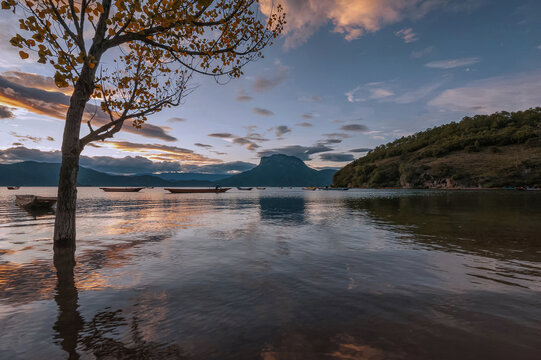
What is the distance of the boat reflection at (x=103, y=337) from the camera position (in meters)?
3.81

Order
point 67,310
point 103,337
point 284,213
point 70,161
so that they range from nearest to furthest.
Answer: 1. point 103,337
2. point 67,310
3. point 70,161
4. point 284,213

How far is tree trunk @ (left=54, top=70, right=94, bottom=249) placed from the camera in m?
10.2

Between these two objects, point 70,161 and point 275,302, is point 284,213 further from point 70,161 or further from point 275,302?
point 275,302

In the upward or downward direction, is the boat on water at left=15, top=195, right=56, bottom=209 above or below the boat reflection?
above

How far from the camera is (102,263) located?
9375 mm

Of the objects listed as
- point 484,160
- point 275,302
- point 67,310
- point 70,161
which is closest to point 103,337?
point 67,310

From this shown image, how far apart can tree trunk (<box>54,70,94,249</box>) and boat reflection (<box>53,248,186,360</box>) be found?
6.59m

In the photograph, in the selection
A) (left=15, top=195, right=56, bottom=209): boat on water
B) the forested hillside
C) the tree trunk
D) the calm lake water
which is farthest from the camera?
the forested hillside

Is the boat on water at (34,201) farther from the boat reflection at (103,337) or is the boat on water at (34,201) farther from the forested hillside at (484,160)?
the forested hillside at (484,160)

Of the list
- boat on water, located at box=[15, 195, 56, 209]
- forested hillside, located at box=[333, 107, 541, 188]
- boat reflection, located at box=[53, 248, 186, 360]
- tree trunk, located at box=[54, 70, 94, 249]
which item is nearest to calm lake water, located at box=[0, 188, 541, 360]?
boat reflection, located at box=[53, 248, 186, 360]

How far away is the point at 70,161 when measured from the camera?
35.2 ft

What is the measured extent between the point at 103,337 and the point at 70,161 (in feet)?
30.7

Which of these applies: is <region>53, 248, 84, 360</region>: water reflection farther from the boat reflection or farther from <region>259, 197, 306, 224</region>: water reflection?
<region>259, 197, 306, 224</region>: water reflection

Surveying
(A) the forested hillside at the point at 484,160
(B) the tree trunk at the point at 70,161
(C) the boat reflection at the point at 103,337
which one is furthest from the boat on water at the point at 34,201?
(A) the forested hillside at the point at 484,160
